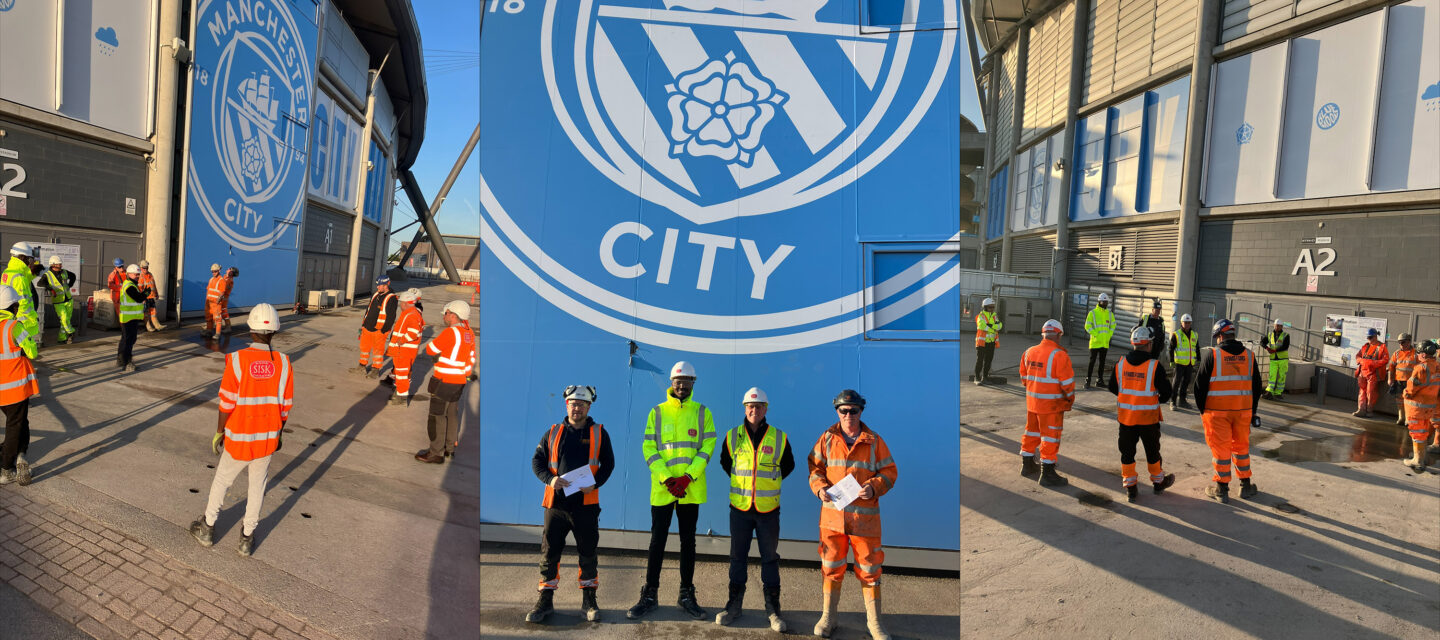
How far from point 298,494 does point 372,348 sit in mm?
5613

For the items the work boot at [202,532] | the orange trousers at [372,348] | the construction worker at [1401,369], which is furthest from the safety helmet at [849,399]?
the construction worker at [1401,369]

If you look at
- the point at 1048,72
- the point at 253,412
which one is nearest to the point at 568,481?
the point at 253,412

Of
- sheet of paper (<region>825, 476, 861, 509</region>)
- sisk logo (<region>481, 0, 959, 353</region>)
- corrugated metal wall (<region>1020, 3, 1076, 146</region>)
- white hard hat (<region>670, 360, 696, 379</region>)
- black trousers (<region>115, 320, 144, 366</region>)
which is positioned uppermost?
corrugated metal wall (<region>1020, 3, 1076, 146</region>)

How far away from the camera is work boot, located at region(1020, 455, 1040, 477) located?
A: 5996 millimetres

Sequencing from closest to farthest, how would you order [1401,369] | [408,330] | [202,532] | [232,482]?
[202,532], [232,482], [408,330], [1401,369]

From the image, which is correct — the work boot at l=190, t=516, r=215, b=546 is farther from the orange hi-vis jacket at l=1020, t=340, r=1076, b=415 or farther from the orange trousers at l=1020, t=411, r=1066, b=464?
the orange hi-vis jacket at l=1020, t=340, r=1076, b=415

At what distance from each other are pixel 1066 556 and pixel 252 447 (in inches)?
233

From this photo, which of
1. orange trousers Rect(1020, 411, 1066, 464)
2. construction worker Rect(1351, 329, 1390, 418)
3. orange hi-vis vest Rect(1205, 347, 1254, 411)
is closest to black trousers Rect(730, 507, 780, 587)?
orange trousers Rect(1020, 411, 1066, 464)

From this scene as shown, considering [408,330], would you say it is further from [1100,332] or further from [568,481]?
[1100,332]

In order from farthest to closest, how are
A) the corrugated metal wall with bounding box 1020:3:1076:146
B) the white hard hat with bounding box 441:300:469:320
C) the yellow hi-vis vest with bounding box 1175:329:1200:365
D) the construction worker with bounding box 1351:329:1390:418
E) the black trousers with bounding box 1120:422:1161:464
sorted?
the construction worker with bounding box 1351:329:1390:418, the yellow hi-vis vest with bounding box 1175:329:1200:365, the white hard hat with bounding box 441:300:469:320, the black trousers with bounding box 1120:422:1161:464, the corrugated metal wall with bounding box 1020:3:1076:146

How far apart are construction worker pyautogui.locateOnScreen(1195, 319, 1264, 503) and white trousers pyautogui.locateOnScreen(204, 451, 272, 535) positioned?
8262 mm

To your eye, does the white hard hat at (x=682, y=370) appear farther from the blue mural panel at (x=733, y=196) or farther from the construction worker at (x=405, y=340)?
the construction worker at (x=405, y=340)

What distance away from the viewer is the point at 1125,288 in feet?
40.5

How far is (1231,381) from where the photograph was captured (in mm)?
5852
